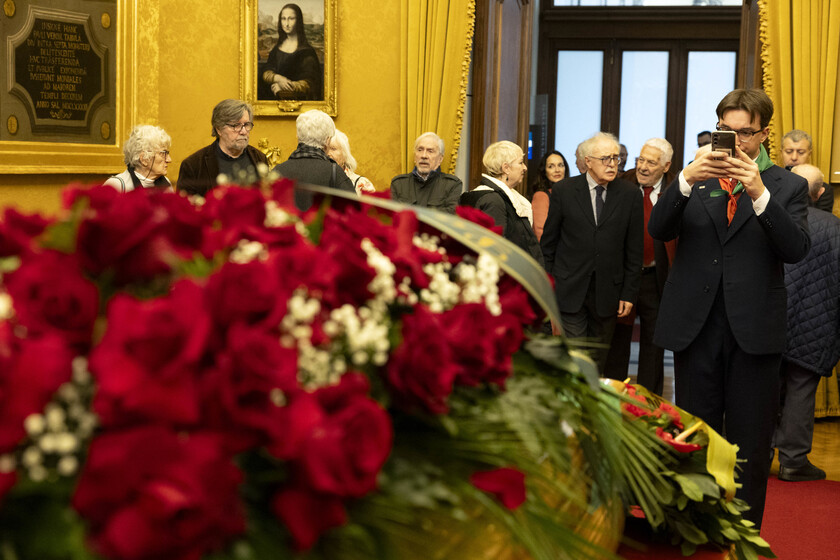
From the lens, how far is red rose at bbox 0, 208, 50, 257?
0.85 m

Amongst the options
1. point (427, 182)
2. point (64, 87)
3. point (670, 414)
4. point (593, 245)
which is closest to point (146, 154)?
point (64, 87)

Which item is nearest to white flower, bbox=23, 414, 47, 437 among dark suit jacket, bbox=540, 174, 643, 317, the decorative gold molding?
dark suit jacket, bbox=540, 174, 643, 317

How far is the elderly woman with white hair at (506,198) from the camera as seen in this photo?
570 cm

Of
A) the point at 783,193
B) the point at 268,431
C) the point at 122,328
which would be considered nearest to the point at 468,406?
the point at 268,431

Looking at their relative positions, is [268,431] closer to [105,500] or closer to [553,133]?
[105,500]

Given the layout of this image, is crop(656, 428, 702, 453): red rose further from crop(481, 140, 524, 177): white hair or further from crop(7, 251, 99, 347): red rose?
crop(481, 140, 524, 177): white hair

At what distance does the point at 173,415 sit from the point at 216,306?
0.34ft

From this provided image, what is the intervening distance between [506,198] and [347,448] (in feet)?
16.9

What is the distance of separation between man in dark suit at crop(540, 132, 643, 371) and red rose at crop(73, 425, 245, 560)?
18.3 feet

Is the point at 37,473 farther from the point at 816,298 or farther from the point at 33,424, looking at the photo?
the point at 816,298

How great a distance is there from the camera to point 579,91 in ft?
46.8

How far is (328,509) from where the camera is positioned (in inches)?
27.3

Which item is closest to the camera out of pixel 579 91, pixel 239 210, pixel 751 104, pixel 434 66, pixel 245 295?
pixel 245 295

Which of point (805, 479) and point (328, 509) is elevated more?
point (328, 509)
